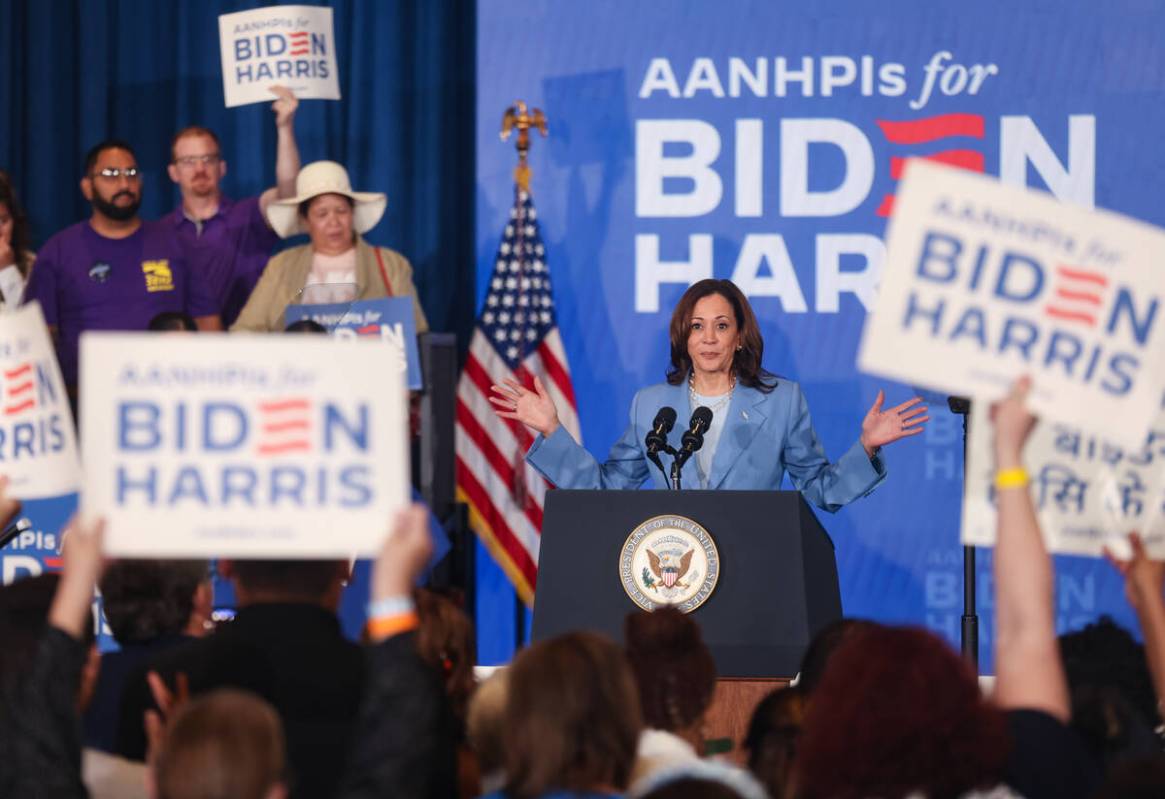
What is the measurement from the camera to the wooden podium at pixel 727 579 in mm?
4219

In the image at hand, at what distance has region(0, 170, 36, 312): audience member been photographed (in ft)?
22.0

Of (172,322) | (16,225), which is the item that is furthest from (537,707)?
(16,225)

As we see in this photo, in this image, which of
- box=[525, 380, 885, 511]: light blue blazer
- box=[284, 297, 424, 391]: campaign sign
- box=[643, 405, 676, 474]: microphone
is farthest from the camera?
box=[284, 297, 424, 391]: campaign sign

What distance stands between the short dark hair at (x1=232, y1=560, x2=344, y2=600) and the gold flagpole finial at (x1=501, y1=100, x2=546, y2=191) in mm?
4873

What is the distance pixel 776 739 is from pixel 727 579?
139 centimetres

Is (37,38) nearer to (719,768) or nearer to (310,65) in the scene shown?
(310,65)

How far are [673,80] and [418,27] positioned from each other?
1.40m

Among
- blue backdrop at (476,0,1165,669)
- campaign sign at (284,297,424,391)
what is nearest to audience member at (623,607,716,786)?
campaign sign at (284,297,424,391)

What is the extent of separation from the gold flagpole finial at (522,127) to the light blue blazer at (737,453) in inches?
93.5

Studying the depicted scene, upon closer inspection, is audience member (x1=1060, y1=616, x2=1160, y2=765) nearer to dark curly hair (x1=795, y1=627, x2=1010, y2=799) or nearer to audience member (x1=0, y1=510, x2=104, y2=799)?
dark curly hair (x1=795, y1=627, x2=1010, y2=799)

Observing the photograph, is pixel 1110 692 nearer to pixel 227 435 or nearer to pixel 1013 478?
pixel 1013 478

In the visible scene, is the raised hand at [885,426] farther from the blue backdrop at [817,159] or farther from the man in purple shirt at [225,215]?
the man in purple shirt at [225,215]

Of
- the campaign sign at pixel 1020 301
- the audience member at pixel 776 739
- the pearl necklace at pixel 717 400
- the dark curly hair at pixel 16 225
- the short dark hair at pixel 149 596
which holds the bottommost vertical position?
the audience member at pixel 776 739

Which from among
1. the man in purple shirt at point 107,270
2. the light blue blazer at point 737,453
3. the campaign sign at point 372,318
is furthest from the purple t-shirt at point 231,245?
the light blue blazer at point 737,453
